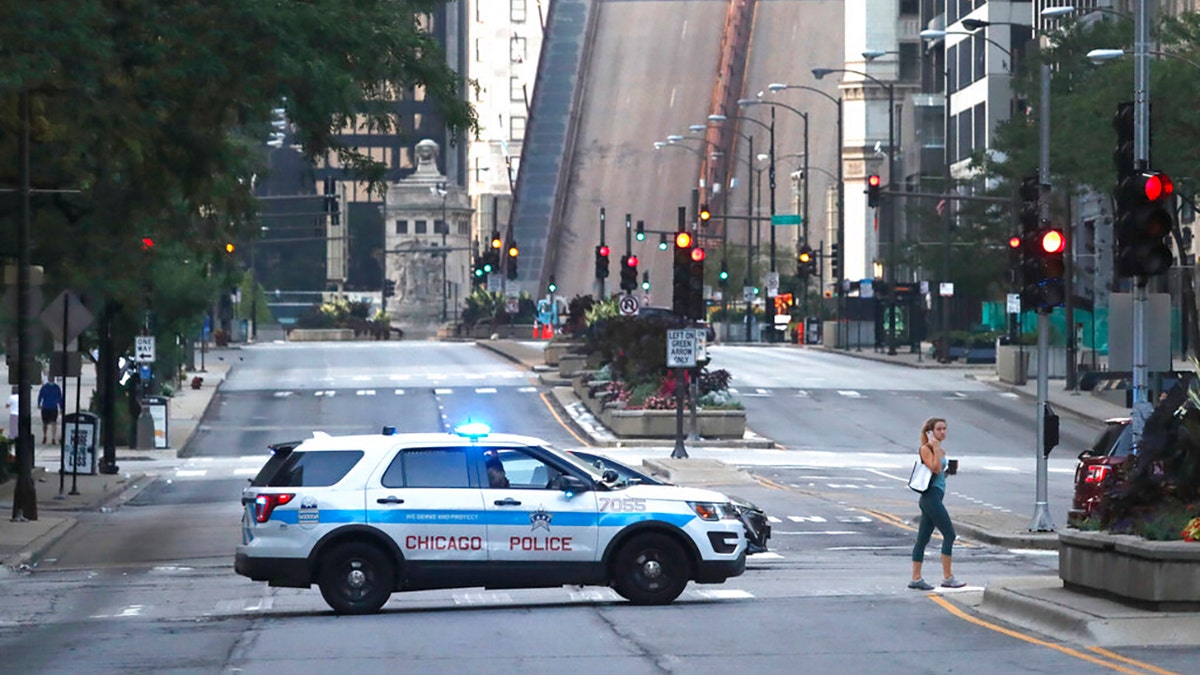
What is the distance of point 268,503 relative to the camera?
18.5m

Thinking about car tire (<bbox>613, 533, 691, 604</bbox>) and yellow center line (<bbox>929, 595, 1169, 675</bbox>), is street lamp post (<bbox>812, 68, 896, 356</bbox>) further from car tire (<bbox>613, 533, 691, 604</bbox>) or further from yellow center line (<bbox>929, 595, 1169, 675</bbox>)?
yellow center line (<bbox>929, 595, 1169, 675</bbox>)

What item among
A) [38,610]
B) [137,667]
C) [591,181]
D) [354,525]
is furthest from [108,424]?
[591,181]

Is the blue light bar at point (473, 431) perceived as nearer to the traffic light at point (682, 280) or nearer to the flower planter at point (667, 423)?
the traffic light at point (682, 280)

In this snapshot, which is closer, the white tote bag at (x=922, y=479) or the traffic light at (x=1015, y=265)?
the white tote bag at (x=922, y=479)

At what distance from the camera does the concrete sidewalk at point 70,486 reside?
94.0 feet

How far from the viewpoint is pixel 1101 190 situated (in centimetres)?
6038

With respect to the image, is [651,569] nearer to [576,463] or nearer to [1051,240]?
[576,463]

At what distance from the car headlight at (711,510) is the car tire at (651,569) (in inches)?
14.0

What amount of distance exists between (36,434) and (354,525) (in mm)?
39107

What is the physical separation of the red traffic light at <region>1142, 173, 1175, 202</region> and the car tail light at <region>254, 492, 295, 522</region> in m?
8.43

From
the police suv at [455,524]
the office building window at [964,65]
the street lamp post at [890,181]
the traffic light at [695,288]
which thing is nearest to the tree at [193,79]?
the police suv at [455,524]

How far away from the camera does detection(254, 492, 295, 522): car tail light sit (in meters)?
18.5

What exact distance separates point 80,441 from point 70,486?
0.88m

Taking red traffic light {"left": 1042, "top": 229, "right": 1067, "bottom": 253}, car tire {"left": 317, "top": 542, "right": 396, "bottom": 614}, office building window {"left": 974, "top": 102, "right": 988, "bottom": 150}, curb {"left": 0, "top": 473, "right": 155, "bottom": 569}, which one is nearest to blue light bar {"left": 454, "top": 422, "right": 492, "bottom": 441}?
car tire {"left": 317, "top": 542, "right": 396, "bottom": 614}
